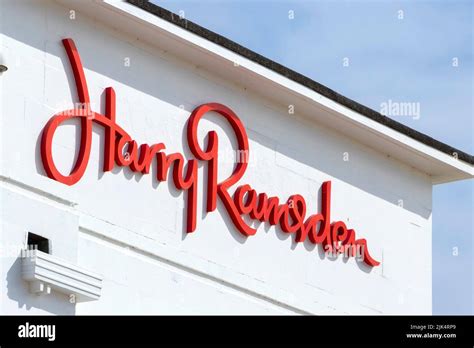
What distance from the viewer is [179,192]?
24594 millimetres

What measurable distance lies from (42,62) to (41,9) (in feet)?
2.54

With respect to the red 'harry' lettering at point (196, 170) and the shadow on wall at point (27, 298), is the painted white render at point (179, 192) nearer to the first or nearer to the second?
the shadow on wall at point (27, 298)

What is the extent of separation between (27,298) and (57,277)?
48 centimetres

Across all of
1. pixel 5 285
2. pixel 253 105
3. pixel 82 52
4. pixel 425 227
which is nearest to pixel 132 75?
pixel 82 52

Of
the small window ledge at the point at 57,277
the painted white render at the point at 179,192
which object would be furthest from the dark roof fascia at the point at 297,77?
the small window ledge at the point at 57,277

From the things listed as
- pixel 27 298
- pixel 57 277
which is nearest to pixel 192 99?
pixel 57 277

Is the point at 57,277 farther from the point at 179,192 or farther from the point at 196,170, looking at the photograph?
the point at 196,170

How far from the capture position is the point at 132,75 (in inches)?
950

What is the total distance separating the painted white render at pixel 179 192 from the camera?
22.0 m

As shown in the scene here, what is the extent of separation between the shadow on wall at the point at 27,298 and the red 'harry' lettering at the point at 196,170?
2.53 metres

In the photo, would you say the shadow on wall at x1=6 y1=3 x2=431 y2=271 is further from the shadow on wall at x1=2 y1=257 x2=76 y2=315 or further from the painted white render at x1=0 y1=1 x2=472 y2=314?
the shadow on wall at x1=2 y1=257 x2=76 y2=315

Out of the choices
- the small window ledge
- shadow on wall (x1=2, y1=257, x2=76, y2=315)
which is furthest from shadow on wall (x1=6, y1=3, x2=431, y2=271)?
shadow on wall (x1=2, y1=257, x2=76, y2=315)

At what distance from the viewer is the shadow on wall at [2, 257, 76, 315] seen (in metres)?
19.8
